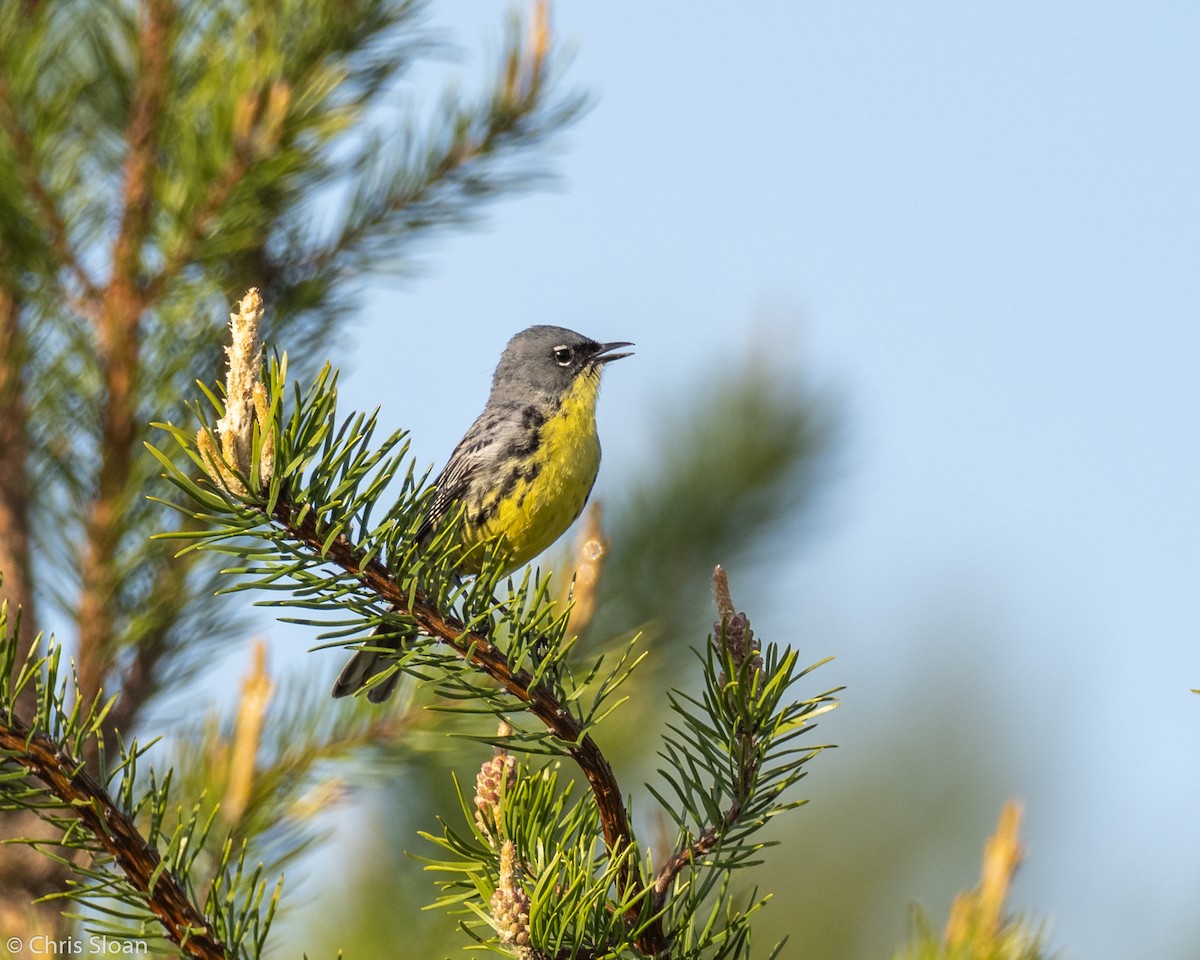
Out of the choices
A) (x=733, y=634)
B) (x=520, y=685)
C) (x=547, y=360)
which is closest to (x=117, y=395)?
(x=520, y=685)

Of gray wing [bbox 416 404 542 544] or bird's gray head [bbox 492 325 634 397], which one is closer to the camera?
gray wing [bbox 416 404 542 544]

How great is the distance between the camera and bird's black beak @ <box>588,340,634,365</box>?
4809 millimetres

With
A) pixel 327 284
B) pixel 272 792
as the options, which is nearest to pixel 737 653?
pixel 272 792

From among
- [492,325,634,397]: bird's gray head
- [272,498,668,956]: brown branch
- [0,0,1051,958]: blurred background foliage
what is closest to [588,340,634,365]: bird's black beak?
[492,325,634,397]: bird's gray head

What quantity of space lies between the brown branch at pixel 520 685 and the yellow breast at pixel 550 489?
1901 millimetres

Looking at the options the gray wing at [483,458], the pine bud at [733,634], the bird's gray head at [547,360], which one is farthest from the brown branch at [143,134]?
the bird's gray head at [547,360]

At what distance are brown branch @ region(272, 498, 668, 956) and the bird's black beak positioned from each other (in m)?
2.94

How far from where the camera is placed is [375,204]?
302 cm

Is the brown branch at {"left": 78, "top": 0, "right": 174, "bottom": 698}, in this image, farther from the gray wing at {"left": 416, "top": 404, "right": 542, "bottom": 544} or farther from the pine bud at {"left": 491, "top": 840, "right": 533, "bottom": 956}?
the gray wing at {"left": 416, "top": 404, "right": 542, "bottom": 544}

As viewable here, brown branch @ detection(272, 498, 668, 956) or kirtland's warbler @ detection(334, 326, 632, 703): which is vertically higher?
kirtland's warbler @ detection(334, 326, 632, 703)

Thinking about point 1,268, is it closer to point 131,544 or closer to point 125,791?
point 131,544

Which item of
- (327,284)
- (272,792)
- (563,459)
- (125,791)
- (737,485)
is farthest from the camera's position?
(563,459)

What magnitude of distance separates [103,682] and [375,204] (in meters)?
1.19

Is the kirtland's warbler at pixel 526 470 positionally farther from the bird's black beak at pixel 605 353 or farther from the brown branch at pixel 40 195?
the brown branch at pixel 40 195
